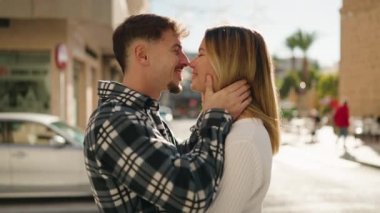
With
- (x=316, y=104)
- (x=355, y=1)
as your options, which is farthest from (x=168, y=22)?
(x=316, y=104)

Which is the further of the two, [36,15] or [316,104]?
[316,104]

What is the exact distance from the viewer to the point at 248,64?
1.83 m

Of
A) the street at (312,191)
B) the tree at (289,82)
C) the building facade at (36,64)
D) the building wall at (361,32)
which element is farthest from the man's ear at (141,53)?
the tree at (289,82)

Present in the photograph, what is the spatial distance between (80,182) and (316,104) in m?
59.5

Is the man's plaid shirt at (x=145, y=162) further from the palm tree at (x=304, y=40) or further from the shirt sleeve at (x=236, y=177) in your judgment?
the palm tree at (x=304, y=40)

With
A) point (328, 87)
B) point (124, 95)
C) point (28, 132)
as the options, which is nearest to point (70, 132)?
point (28, 132)

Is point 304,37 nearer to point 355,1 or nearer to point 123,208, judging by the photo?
point 355,1

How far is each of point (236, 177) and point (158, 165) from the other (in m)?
0.26

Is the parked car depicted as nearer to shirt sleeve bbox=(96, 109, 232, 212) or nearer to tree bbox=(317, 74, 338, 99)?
→ shirt sleeve bbox=(96, 109, 232, 212)

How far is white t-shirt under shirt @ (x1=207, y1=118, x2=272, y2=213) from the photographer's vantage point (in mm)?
1731

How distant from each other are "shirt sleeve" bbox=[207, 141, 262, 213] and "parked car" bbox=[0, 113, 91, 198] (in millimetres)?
6752

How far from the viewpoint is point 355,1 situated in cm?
711

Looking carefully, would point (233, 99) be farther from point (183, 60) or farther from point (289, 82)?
point (289, 82)

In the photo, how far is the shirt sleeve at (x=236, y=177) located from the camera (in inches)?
68.1
